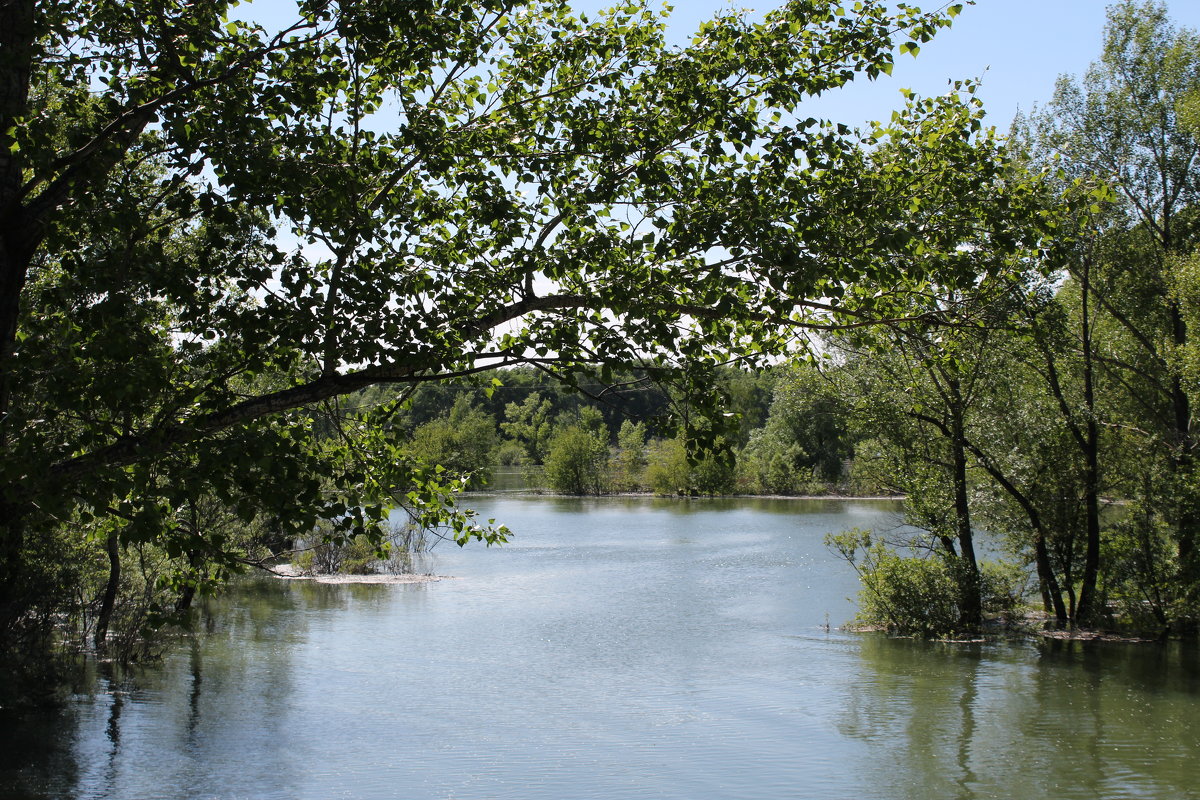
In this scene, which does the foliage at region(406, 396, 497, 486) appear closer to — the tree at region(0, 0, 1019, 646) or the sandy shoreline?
the sandy shoreline

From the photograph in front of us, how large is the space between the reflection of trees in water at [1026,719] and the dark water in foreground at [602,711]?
51 millimetres

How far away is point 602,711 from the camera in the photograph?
14086mm

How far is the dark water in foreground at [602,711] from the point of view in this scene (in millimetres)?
11188

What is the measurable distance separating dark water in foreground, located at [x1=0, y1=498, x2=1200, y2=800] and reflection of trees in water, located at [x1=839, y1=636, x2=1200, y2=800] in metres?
0.05

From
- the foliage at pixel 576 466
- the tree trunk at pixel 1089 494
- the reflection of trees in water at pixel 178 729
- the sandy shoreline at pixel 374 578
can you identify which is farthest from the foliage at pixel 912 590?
the foliage at pixel 576 466

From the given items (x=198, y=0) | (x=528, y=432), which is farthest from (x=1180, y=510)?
(x=528, y=432)

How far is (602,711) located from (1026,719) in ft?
19.4

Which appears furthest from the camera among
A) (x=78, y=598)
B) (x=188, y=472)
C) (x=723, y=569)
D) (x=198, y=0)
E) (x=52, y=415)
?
(x=723, y=569)

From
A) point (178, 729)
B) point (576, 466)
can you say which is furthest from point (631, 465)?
point (178, 729)

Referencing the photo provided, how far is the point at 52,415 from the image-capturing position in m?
5.56

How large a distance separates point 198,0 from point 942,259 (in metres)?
5.13

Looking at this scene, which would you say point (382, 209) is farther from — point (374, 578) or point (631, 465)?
point (631, 465)

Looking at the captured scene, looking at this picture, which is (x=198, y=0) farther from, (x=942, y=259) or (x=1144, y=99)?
(x=1144, y=99)

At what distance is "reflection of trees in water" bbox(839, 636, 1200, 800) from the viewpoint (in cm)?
1148
